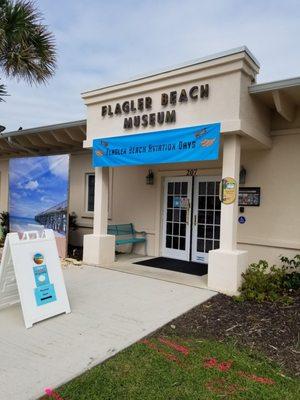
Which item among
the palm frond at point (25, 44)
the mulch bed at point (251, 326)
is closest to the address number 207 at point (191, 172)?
the mulch bed at point (251, 326)

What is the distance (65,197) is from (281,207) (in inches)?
209

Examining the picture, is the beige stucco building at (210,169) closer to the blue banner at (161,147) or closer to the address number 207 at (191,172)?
the address number 207 at (191,172)

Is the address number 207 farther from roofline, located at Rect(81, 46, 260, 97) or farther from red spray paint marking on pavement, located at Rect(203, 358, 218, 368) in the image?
red spray paint marking on pavement, located at Rect(203, 358, 218, 368)

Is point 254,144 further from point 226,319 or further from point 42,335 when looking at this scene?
point 42,335

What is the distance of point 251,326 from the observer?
4750 mm

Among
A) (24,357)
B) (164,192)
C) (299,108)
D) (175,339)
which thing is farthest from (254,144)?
(24,357)

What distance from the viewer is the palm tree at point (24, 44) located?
296 inches

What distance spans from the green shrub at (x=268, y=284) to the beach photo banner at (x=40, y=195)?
15.9 ft

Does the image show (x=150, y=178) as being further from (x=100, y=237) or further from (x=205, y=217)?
(x=100, y=237)

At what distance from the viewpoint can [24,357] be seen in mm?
3643

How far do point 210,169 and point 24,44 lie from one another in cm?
522

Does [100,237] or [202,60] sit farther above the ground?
[202,60]

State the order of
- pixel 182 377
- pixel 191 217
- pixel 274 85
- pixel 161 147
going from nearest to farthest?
pixel 182 377 → pixel 274 85 → pixel 161 147 → pixel 191 217

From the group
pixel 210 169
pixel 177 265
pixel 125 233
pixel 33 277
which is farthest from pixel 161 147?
pixel 33 277
